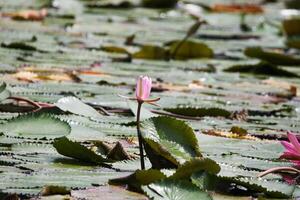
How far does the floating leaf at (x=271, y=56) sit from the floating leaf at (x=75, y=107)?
1433 mm

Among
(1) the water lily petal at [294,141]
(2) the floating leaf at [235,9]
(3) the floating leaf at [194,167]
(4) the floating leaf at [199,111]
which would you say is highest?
(1) the water lily petal at [294,141]

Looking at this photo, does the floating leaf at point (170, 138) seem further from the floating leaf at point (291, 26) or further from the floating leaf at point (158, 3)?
the floating leaf at point (158, 3)

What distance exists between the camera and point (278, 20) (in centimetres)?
507

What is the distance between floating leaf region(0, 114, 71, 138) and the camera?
5.69 ft

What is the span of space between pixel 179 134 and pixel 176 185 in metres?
0.25

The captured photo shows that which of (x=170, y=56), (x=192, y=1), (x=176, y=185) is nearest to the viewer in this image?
(x=176, y=185)

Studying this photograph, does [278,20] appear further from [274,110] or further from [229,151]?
[229,151]

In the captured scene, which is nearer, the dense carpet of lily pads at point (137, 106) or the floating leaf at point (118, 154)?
the dense carpet of lily pads at point (137, 106)

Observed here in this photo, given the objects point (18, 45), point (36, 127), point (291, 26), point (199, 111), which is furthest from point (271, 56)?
point (36, 127)

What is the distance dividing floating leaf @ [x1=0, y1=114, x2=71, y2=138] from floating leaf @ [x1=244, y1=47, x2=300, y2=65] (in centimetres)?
167

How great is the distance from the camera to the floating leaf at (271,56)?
3.33 m

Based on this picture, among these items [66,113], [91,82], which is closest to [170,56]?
[91,82]

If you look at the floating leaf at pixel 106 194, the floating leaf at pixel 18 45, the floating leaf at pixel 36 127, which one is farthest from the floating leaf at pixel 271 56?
the floating leaf at pixel 106 194

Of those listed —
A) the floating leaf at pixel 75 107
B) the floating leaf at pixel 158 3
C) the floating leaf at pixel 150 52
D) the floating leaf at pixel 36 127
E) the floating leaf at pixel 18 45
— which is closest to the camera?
the floating leaf at pixel 36 127
